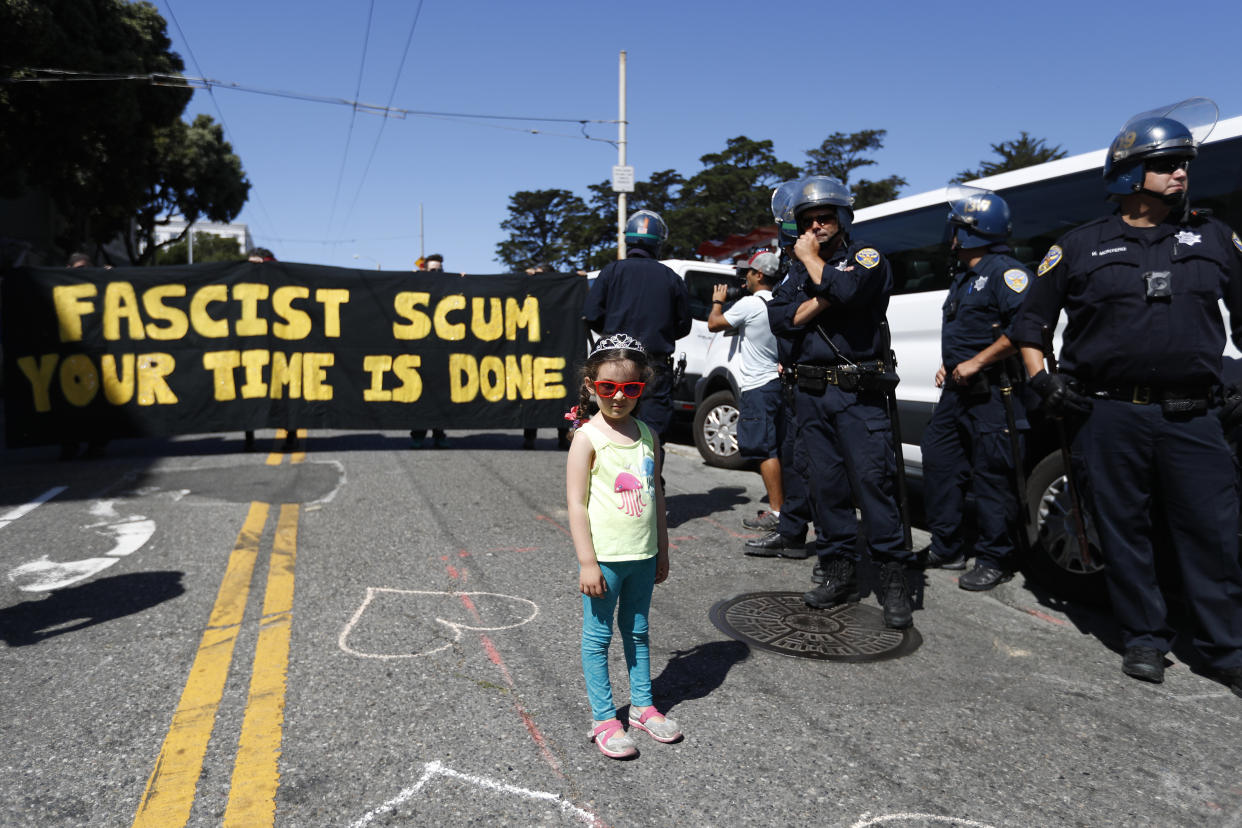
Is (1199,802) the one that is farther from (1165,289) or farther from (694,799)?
(1165,289)

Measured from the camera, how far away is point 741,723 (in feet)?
9.83

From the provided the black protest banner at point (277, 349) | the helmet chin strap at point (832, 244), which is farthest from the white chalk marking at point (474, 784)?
the black protest banner at point (277, 349)

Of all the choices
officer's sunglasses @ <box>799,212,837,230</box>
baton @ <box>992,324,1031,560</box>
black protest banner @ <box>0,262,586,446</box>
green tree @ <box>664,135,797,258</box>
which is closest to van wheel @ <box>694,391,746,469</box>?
black protest banner @ <box>0,262,586,446</box>

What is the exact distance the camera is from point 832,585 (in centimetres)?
429

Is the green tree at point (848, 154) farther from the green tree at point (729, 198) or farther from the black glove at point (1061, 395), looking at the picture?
the black glove at point (1061, 395)

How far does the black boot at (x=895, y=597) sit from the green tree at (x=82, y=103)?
66.1 ft

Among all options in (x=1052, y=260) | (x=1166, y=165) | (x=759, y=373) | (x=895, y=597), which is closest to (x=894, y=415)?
(x=895, y=597)

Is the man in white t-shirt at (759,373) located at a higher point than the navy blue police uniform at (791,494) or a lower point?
higher

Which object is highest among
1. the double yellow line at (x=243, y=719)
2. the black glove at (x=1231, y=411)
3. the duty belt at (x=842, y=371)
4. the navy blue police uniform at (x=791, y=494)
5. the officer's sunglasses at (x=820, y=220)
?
the officer's sunglasses at (x=820, y=220)

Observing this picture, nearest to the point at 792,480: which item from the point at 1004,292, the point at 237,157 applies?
the point at 1004,292

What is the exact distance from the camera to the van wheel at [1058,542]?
4.38 meters

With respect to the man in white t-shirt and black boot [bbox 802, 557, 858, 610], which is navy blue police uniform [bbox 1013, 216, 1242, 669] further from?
the man in white t-shirt

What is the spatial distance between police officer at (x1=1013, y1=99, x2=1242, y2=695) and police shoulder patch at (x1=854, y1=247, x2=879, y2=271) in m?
0.77

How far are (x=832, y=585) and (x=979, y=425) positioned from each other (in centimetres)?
123
